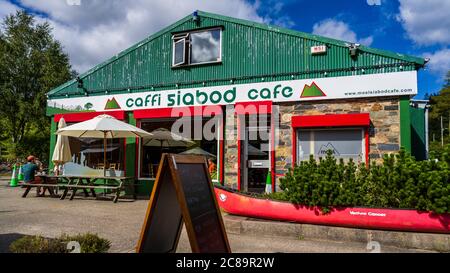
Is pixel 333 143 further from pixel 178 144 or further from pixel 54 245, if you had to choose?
pixel 54 245

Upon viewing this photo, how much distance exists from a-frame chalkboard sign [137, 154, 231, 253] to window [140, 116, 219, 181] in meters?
7.15

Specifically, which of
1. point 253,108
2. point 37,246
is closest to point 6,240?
point 37,246

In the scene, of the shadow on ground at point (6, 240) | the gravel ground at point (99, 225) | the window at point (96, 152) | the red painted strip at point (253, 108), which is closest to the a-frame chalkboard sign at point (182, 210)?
the gravel ground at point (99, 225)

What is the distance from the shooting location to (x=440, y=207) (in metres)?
5.14

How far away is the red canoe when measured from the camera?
529 cm

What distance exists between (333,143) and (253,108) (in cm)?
252

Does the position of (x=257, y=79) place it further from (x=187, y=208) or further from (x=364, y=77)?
(x=187, y=208)

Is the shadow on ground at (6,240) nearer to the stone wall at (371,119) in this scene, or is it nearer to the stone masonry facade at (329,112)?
the stone masonry facade at (329,112)

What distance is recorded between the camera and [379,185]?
19.4ft

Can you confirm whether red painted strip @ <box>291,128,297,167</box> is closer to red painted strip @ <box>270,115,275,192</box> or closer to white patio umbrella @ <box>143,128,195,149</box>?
red painted strip @ <box>270,115,275,192</box>

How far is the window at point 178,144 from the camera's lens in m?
11.4

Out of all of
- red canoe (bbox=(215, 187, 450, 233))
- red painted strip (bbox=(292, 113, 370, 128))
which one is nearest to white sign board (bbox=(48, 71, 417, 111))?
red painted strip (bbox=(292, 113, 370, 128))

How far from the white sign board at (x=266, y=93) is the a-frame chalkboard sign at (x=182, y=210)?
667 cm
